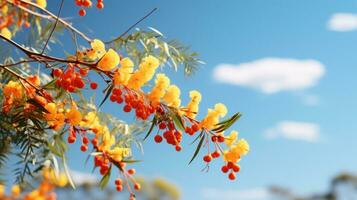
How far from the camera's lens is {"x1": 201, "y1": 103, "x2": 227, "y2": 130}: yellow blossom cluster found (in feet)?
5.12

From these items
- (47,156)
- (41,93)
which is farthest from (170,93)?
(47,156)

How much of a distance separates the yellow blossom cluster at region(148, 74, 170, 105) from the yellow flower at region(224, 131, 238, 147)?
0.86 ft

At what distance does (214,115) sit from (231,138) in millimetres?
100

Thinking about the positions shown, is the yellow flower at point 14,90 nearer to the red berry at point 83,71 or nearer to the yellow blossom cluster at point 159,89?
the red berry at point 83,71

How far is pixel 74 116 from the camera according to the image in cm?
171

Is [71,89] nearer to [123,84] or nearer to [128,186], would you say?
[123,84]

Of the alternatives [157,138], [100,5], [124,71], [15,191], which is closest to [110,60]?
[124,71]

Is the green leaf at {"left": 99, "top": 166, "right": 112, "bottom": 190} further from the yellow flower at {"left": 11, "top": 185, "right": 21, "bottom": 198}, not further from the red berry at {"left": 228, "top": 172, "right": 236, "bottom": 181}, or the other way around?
the yellow flower at {"left": 11, "top": 185, "right": 21, "bottom": 198}

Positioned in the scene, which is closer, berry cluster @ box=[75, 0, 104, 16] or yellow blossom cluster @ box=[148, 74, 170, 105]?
yellow blossom cluster @ box=[148, 74, 170, 105]

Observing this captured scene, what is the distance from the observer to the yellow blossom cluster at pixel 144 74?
4.79 feet

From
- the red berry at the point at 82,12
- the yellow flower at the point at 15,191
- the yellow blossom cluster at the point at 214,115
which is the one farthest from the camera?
the yellow flower at the point at 15,191

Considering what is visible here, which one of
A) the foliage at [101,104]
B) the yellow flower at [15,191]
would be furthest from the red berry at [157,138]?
the yellow flower at [15,191]

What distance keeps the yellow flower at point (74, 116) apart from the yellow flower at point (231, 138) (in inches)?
19.6

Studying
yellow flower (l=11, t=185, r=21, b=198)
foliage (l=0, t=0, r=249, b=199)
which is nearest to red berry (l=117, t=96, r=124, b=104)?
foliage (l=0, t=0, r=249, b=199)
